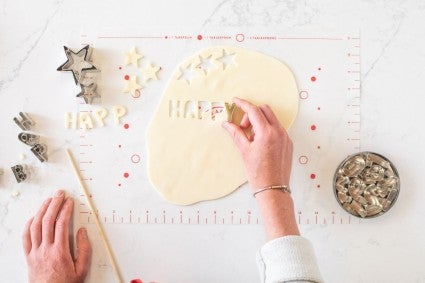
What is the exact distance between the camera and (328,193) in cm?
104

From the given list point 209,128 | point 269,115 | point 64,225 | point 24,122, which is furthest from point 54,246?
point 269,115

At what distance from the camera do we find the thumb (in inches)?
37.8

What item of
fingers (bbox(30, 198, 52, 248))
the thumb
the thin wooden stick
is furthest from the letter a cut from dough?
fingers (bbox(30, 198, 52, 248))

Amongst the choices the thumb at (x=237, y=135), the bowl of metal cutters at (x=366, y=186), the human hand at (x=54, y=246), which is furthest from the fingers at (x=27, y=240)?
the bowl of metal cutters at (x=366, y=186)

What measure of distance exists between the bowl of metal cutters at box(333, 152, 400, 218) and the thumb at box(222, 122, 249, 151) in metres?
0.24

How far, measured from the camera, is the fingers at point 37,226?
3.36ft

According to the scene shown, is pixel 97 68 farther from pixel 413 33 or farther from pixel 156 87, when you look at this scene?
pixel 413 33

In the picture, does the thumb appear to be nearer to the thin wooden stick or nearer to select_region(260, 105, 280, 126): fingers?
select_region(260, 105, 280, 126): fingers

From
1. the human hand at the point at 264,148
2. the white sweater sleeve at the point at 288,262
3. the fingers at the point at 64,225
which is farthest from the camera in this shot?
the fingers at the point at 64,225

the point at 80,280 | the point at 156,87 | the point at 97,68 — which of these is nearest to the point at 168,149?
the point at 156,87

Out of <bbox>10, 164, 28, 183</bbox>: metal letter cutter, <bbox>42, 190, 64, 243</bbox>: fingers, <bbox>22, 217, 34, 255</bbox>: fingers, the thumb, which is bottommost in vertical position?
<bbox>22, 217, 34, 255</bbox>: fingers

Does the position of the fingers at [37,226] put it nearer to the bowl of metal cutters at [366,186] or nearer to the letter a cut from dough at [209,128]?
the letter a cut from dough at [209,128]

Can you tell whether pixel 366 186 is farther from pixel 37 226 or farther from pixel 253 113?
pixel 37 226

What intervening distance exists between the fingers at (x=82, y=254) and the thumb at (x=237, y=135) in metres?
0.42
